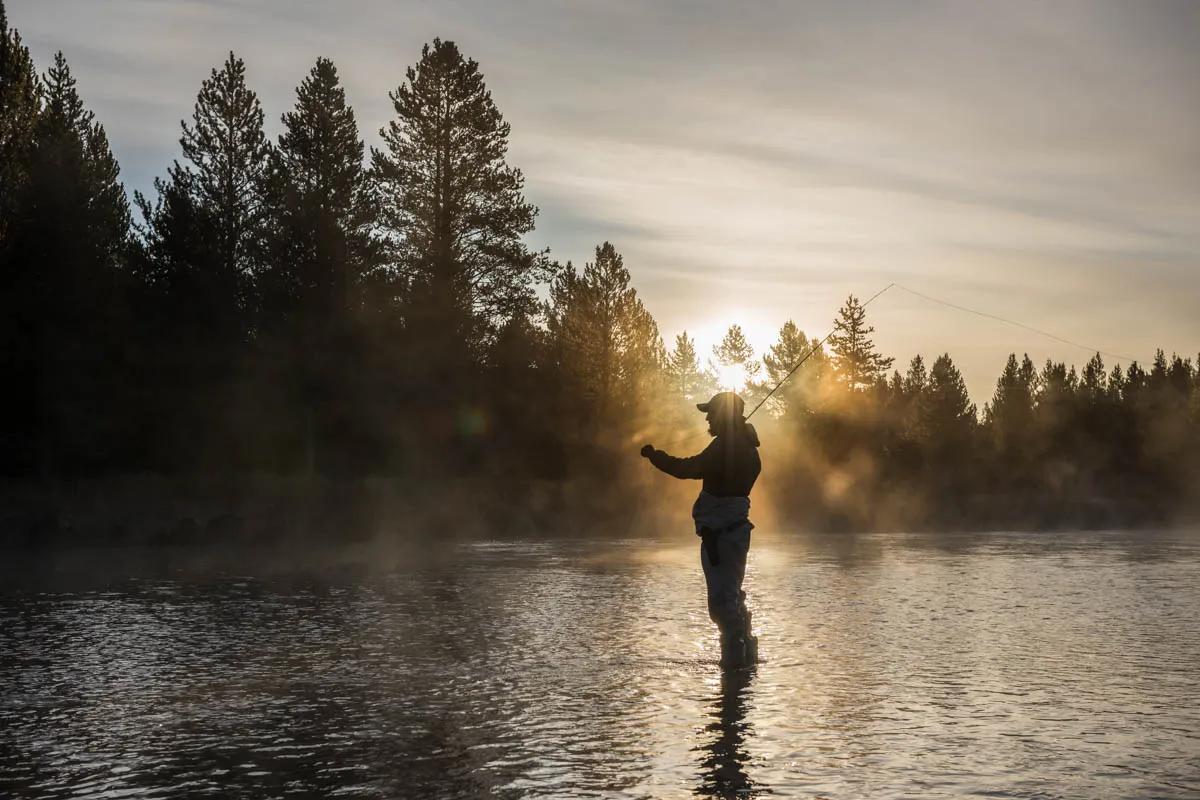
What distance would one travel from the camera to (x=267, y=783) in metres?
6.61

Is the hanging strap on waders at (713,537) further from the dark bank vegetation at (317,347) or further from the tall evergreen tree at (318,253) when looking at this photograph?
the tall evergreen tree at (318,253)

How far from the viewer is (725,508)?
11.2 metres

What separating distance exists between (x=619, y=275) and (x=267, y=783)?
183 ft

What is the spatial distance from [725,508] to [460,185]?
4230cm

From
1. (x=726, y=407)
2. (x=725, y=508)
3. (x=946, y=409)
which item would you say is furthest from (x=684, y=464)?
(x=946, y=409)

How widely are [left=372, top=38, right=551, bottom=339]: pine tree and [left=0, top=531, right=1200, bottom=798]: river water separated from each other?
112ft

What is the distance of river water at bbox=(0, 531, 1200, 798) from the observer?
6.71 m

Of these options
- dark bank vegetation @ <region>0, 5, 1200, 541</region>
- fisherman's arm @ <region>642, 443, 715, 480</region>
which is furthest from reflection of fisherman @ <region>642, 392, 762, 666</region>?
dark bank vegetation @ <region>0, 5, 1200, 541</region>

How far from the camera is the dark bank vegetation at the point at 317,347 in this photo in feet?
129

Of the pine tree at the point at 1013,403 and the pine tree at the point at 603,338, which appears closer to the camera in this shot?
the pine tree at the point at 603,338

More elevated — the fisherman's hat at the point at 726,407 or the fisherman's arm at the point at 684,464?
the fisherman's hat at the point at 726,407

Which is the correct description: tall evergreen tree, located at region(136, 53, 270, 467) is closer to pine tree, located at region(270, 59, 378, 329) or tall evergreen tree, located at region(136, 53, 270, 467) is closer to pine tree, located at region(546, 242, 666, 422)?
pine tree, located at region(270, 59, 378, 329)

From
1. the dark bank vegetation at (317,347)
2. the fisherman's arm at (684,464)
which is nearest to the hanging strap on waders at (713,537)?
the fisherman's arm at (684,464)

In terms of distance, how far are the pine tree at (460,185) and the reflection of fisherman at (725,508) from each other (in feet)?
133
